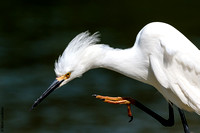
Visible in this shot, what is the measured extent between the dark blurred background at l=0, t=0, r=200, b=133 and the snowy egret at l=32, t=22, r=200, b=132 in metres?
2.23

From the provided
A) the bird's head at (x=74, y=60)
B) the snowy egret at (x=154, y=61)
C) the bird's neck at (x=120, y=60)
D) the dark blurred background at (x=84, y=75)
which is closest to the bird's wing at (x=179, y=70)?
the snowy egret at (x=154, y=61)

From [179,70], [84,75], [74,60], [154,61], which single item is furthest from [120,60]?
[84,75]

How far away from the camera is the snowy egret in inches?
213

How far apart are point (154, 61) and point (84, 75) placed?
13.4ft

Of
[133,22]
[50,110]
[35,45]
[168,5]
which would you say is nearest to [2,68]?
[35,45]

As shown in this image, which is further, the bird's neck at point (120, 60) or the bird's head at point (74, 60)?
the bird's neck at point (120, 60)

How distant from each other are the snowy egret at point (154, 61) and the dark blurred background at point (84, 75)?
2234 mm

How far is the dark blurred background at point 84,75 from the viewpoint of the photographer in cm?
797

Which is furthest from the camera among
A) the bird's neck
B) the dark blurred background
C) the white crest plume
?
the dark blurred background

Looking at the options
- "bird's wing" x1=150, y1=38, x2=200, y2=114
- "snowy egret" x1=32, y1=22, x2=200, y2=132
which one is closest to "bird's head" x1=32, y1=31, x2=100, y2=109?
"snowy egret" x1=32, y1=22, x2=200, y2=132

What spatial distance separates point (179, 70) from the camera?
550cm

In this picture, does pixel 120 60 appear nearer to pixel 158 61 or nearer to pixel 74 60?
pixel 158 61

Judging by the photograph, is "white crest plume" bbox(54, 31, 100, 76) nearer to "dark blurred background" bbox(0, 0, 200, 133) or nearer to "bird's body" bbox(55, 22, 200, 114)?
"bird's body" bbox(55, 22, 200, 114)

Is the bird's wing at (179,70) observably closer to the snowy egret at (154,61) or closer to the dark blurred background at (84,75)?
the snowy egret at (154,61)
